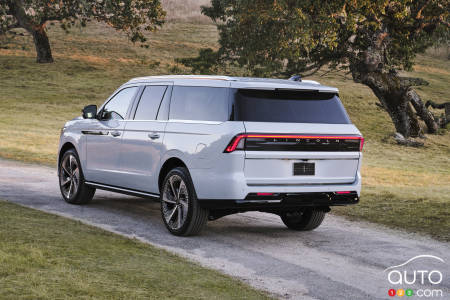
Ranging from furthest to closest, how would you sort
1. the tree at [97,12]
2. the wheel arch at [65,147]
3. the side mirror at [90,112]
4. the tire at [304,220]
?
the tree at [97,12], the wheel arch at [65,147], the side mirror at [90,112], the tire at [304,220]

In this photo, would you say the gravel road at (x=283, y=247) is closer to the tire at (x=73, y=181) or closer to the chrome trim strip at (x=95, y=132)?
the tire at (x=73, y=181)

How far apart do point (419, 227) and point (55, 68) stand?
4405 centimetres

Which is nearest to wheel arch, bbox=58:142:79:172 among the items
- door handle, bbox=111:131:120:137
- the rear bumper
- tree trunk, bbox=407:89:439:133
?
door handle, bbox=111:131:120:137

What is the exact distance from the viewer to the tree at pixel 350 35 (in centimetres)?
2311

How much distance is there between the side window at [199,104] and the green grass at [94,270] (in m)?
1.73

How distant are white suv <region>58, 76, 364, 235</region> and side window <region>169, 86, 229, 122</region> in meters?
0.01

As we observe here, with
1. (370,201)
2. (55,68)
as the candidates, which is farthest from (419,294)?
(55,68)

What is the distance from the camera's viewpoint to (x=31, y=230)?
808cm

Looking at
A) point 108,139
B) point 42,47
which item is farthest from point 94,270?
point 42,47

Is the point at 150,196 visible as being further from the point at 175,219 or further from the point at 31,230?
the point at 31,230

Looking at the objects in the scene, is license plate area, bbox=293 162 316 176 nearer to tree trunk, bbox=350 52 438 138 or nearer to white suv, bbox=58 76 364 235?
white suv, bbox=58 76 364 235

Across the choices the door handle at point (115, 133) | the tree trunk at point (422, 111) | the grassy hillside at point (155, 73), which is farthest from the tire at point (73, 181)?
the tree trunk at point (422, 111)

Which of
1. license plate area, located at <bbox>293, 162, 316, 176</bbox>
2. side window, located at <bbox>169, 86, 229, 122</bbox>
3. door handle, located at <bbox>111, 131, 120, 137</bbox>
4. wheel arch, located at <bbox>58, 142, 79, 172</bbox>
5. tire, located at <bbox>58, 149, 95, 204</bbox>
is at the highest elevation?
side window, located at <bbox>169, 86, 229, 122</bbox>

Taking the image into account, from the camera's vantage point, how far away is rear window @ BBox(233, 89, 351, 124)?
8266mm
